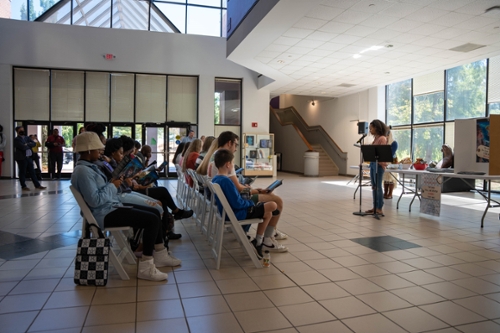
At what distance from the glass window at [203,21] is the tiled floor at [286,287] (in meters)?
10.4

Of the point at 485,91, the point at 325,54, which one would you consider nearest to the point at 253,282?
the point at 325,54

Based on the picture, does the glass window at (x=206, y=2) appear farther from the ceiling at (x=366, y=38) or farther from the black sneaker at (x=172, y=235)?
the black sneaker at (x=172, y=235)

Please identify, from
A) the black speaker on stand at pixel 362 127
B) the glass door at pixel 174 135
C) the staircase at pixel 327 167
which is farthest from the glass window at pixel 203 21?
the staircase at pixel 327 167

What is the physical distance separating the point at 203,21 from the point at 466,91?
9.26 metres

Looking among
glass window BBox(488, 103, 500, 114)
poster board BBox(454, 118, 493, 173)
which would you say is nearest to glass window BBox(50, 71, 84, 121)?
poster board BBox(454, 118, 493, 173)

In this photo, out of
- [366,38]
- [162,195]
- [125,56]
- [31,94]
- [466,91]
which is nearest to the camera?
[162,195]

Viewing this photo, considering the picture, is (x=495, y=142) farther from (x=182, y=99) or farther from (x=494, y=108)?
(x=182, y=99)

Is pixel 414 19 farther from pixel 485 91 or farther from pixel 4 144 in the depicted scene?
pixel 4 144

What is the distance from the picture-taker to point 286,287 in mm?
2842

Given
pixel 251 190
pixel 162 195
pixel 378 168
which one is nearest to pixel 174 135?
pixel 378 168

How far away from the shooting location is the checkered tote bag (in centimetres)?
276

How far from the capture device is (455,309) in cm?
247

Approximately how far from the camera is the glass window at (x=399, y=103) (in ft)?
39.3

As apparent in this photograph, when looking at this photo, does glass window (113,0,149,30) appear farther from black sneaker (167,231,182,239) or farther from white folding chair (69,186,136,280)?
white folding chair (69,186,136,280)
